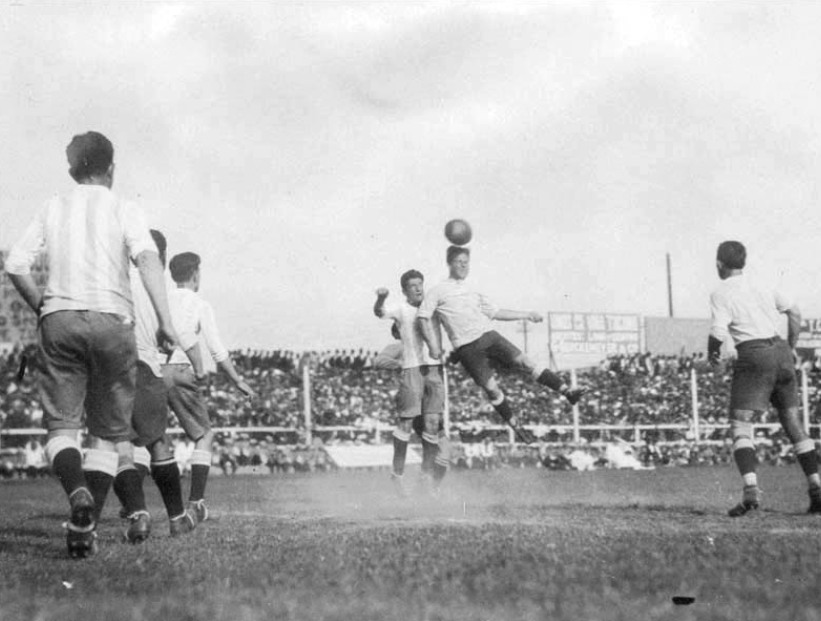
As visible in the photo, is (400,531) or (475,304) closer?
(400,531)

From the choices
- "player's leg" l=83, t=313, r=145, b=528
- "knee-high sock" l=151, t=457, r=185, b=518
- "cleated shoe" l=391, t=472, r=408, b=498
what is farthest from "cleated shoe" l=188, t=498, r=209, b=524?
"cleated shoe" l=391, t=472, r=408, b=498

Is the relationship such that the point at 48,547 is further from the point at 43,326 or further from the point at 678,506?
the point at 678,506

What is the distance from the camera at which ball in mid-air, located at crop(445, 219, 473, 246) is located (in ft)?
35.3

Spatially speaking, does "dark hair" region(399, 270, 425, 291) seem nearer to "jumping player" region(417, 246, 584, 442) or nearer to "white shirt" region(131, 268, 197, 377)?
"jumping player" region(417, 246, 584, 442)

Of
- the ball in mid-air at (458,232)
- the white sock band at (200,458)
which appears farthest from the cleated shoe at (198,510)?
the ball in mid-air at (458,232)

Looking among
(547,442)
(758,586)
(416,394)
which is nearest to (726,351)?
(416,394)

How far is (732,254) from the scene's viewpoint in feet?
28.5

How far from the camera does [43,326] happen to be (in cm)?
563

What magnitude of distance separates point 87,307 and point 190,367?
93.0 inches

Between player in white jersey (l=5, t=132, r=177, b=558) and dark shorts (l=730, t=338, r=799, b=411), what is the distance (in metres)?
4.80

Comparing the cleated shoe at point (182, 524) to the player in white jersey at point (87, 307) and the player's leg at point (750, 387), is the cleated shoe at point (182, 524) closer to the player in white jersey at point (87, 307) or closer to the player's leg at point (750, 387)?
the player in white jersey at point (87, 307)

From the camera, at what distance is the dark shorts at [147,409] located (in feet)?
22.8

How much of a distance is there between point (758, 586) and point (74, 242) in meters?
3.78

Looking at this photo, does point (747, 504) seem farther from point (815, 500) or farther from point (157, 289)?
point (157, 289)
